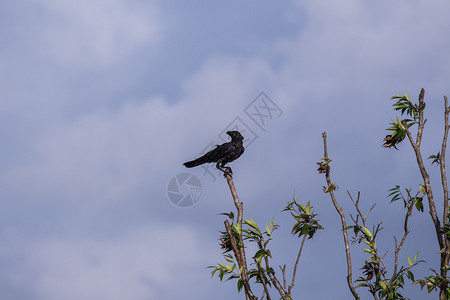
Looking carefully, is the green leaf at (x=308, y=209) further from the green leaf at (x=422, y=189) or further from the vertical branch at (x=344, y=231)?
the green leaf at (x=422, y=189)

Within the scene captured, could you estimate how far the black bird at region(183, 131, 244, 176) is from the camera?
871cm

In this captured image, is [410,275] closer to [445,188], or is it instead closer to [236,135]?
[445,188]

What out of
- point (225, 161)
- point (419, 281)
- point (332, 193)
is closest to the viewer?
point (419, 281)

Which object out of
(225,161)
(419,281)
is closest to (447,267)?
(419,281)

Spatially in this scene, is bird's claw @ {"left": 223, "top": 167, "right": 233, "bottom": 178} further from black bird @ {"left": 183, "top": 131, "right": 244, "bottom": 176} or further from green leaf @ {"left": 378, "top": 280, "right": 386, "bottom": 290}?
green leaf @ {"left": 378, "top": 280, "right": 386, "bottom": 290}

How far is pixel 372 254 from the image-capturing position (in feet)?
25.1

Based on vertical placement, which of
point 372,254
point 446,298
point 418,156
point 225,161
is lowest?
point 446,298

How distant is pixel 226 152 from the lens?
870 centimetres

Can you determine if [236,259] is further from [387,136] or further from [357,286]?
[387,136]

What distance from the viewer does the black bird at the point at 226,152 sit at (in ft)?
28.6

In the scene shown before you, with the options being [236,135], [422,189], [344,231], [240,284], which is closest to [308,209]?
[344,231]

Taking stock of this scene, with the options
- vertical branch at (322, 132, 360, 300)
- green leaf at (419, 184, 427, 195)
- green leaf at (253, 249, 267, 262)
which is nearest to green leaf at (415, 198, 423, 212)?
green leaf at (419, 184, 427, 195)

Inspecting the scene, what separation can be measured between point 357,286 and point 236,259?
5.52ft

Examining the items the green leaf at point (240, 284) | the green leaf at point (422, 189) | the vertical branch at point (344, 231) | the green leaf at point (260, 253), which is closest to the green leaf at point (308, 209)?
the vertical branch at point (344, 231)
